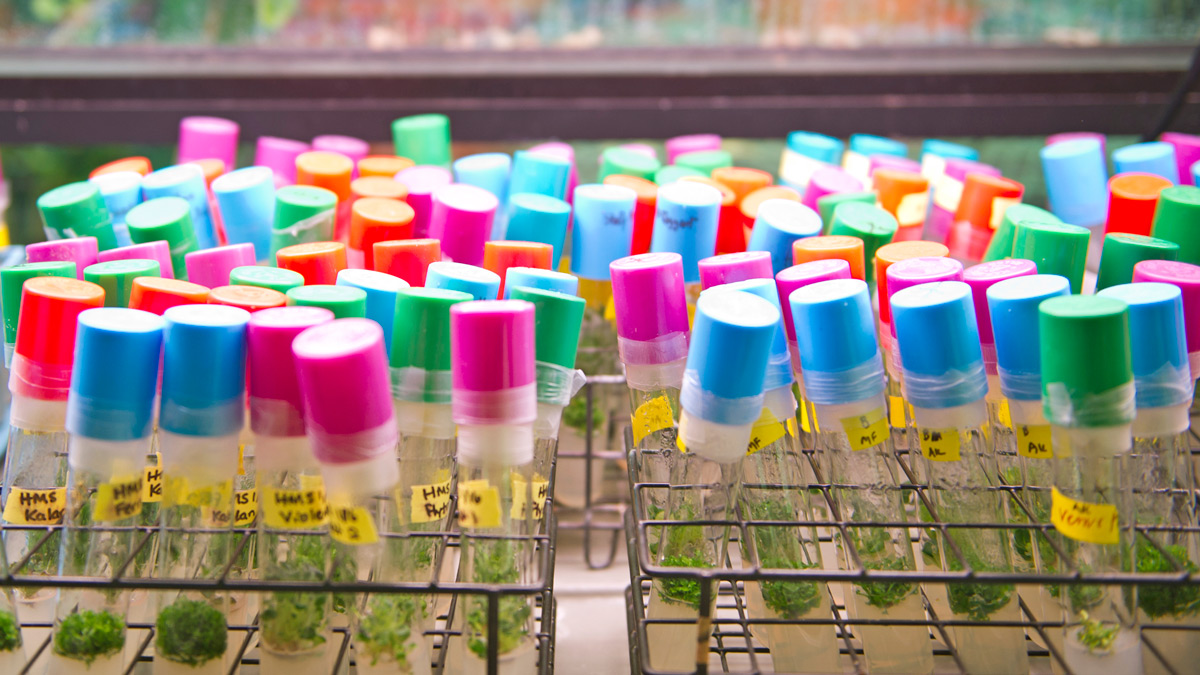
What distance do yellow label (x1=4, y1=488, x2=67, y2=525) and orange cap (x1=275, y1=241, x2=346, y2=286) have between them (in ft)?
0.79

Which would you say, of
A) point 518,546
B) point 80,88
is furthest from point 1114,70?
point 80,88

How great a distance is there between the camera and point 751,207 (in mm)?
887

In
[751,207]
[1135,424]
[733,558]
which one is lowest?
[733,558]

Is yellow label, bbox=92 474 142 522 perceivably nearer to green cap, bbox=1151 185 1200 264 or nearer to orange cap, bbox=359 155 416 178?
orange cap, bbox=359 155 416 178

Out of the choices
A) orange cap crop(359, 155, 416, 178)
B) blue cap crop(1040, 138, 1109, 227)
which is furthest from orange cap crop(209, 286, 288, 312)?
blue cap crop(1040, 138, 1109, 227)

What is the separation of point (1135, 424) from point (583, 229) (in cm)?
48

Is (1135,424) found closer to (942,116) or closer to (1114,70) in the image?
(942,116)

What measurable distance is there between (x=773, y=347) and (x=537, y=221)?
27 cm

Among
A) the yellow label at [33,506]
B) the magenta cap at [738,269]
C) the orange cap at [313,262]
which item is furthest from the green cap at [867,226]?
the yellow label at [33,506]

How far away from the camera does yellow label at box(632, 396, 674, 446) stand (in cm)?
69

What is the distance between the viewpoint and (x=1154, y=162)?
0.95 meters

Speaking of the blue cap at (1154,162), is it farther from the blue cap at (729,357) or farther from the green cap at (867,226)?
the blue cap at (729,357)

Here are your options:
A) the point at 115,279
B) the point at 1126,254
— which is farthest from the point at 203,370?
the point at 1126,254

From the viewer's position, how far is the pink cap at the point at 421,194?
86 cm
